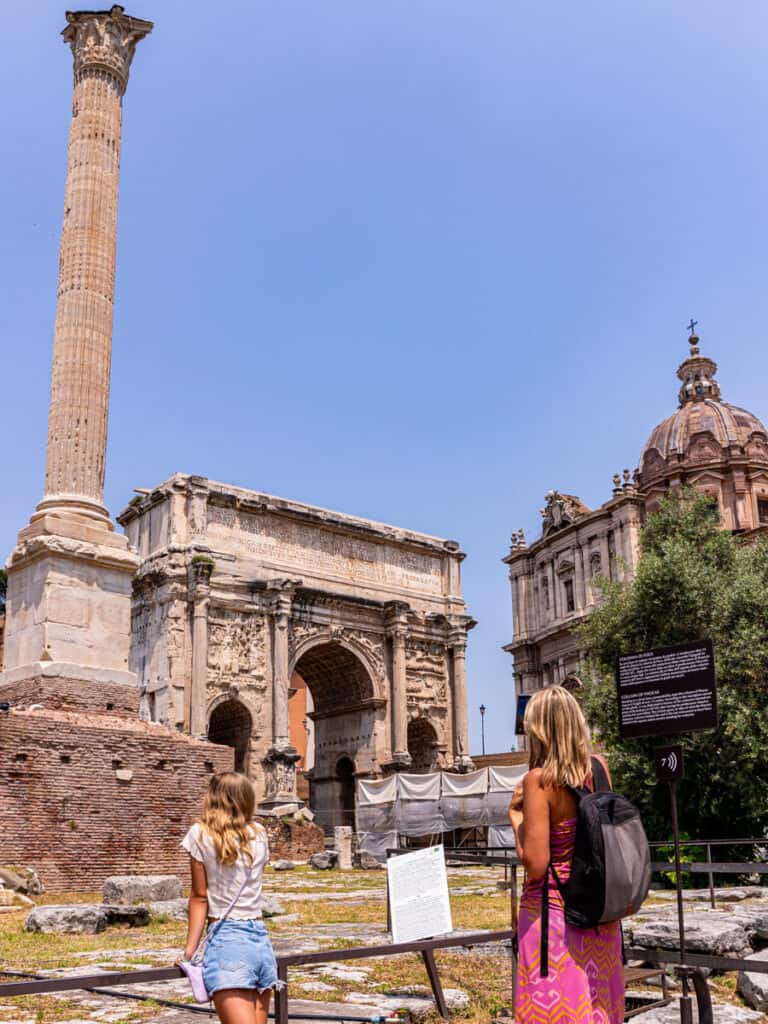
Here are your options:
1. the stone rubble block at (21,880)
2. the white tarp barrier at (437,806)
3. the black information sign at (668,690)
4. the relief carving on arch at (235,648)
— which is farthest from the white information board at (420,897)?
the relief carving on arch at (235,648)

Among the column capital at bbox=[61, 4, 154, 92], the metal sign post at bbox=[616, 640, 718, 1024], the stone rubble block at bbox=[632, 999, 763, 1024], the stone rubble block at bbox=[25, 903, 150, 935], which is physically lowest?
the stone rubble block at bbox=[632, 999, 763, 1024]

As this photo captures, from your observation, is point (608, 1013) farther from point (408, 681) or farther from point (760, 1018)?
point (408, 681)

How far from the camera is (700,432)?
160 ft

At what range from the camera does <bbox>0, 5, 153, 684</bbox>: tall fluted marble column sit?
13.4m

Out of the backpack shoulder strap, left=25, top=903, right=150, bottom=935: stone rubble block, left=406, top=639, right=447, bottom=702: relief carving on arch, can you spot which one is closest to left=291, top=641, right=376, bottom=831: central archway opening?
left=406, top=639, right=447, bottom=702: relief carving on arch

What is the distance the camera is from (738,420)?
49875 mm

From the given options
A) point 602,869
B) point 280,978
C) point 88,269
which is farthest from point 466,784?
point 602,869

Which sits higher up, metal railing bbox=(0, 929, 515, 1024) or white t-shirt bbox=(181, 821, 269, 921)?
white t-shirt bbox=(181, 821, 269, 921)

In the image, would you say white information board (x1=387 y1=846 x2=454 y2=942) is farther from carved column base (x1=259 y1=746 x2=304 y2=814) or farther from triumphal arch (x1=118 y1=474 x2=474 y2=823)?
carved column base (x1=259 y1=746 x2=304 y2=814)

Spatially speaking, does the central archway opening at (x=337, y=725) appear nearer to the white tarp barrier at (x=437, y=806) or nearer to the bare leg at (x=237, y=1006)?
the white tarp barrier at (x=437, y=806)

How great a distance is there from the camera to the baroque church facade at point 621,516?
152 ft

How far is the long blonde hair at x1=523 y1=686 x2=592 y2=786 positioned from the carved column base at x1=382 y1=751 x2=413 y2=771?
32066mm

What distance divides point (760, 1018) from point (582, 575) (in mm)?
41999

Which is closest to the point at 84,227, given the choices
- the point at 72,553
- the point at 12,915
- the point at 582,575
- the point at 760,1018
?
the point at 72,553
